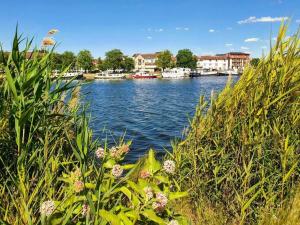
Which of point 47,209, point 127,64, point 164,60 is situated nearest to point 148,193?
point 47,209

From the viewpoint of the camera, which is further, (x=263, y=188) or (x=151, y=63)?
(x=151, y=63)

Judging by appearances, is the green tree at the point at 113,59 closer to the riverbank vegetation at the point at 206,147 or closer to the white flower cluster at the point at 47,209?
the riverbank vegetation at the point at 206,147

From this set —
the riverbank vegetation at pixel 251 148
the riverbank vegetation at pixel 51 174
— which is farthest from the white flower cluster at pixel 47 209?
the riverbank vegetation at pixel 251 148

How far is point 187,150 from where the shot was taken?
6492 mm

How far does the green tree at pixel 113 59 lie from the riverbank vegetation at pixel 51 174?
168319 mm

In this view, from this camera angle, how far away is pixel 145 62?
196000mm

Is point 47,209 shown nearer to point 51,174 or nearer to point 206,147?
point 51,174

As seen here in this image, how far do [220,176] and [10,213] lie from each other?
3.52m

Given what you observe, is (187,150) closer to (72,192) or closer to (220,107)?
(220,107)

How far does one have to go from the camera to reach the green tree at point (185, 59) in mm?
191500

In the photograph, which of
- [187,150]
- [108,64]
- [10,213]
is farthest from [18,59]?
[108,64]

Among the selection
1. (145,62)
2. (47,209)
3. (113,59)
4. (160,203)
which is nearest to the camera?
(47,209)

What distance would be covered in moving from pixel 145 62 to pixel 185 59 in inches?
939

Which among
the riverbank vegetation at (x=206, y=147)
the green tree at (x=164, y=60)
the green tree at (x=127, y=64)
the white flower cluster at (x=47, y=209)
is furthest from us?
the green tree at (x=164, y=60)
